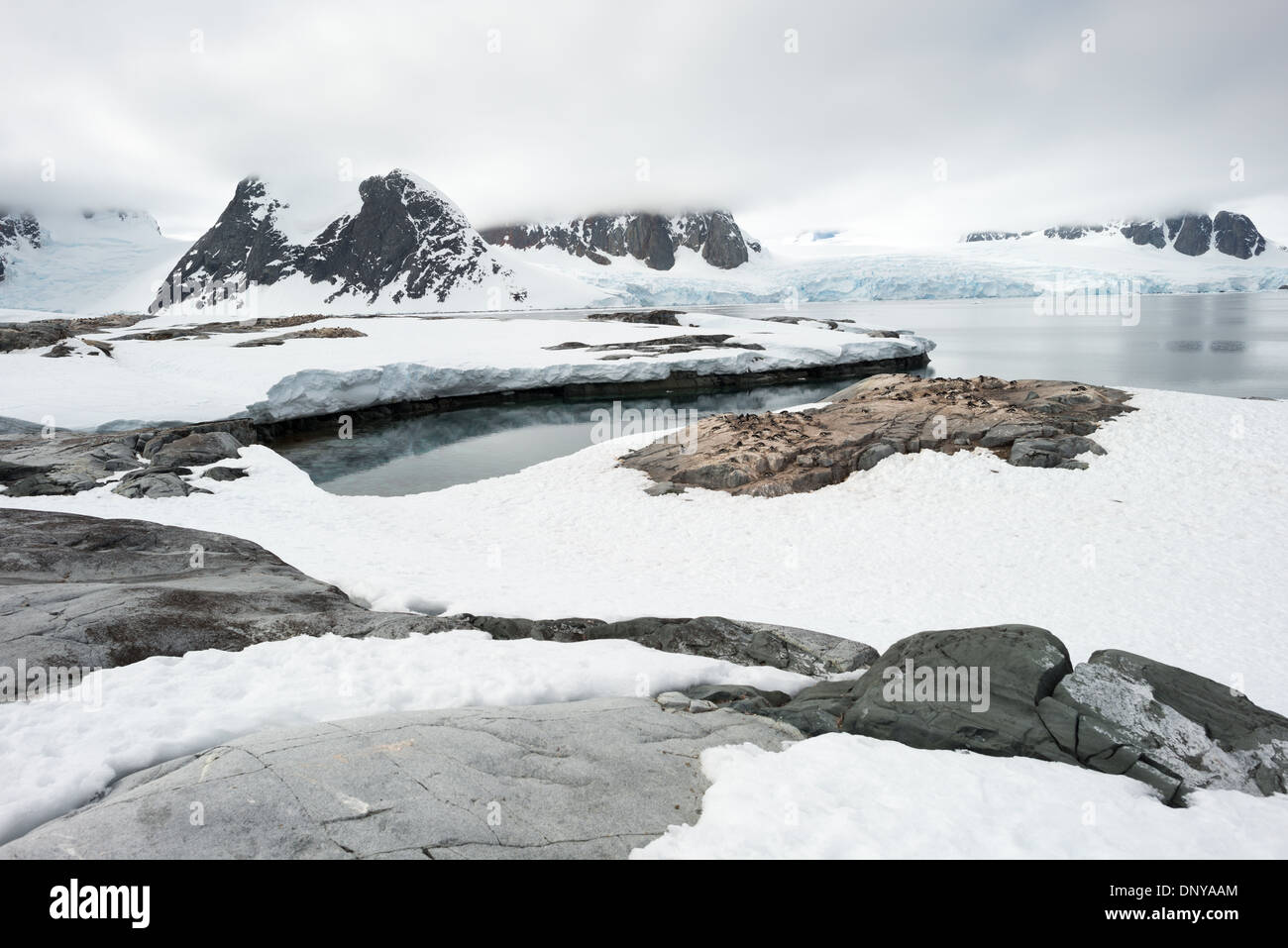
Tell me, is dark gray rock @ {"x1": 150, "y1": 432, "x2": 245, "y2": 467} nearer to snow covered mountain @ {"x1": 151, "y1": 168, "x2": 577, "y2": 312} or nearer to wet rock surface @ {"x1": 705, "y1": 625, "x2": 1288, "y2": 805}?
wet rock surface @ {"x1": 705, "y1": 625, "x2": 1288, "y2": 805}

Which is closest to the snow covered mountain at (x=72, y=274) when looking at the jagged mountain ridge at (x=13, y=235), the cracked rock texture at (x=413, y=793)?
the jagged mountain ridge at (x=13, y=235)

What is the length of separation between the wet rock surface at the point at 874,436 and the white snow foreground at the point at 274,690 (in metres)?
10.7

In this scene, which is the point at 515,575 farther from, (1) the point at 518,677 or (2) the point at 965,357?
(2) the point at 965,357

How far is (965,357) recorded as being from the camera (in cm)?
5691

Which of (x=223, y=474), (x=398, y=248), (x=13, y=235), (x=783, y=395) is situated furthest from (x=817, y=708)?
(x=13, y=235)

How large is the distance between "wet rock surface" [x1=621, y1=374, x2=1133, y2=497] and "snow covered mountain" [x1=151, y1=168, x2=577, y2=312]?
145m

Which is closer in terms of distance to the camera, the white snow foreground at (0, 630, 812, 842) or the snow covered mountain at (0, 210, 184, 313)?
the white snow foreground at (0, 630, 812, 842)

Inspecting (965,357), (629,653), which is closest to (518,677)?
(629,653)

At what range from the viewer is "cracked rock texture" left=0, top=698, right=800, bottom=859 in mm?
4000

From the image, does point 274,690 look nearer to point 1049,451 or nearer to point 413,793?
point 413,793

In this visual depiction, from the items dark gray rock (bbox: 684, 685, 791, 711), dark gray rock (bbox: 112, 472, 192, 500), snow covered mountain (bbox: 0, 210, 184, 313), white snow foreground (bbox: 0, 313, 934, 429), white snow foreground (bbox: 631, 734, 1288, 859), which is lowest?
dark gray rock (bbox: 684, 685, 791, 711)

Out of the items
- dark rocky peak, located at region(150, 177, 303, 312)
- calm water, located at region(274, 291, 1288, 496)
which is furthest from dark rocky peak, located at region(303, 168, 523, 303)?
calm water, located at region(274, 291, 1288, 496)
